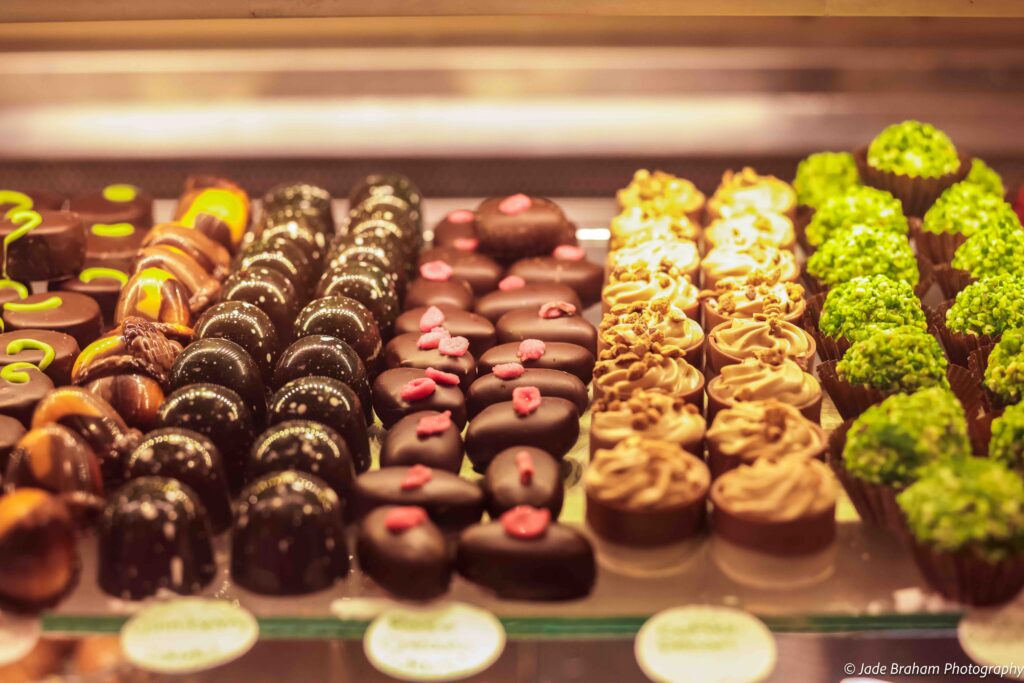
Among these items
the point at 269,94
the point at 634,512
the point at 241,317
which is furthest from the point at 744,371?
the point at 269,94

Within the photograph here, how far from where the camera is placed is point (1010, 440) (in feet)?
6.79

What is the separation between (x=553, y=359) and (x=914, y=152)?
1.23 m

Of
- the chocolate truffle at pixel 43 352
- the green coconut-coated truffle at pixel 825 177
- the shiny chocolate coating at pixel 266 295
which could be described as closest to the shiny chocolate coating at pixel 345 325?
the shiny chocolate coating at pixel 266 295

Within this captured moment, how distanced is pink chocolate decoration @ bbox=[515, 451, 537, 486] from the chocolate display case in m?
0.92

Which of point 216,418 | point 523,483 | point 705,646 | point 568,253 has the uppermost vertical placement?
point 568,253

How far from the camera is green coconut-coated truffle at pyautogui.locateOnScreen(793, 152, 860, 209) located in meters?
3.21

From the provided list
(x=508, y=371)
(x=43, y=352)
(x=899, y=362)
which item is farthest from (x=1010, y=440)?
(x=43, y=352)

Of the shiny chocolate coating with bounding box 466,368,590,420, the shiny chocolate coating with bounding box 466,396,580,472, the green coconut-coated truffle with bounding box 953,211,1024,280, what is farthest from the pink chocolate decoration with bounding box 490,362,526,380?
Answer: the green coconut-coated truffle with bounding box 953,211,1024,280

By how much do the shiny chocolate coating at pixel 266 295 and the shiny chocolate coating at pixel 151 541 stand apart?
77cm

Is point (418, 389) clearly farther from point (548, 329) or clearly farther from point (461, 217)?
point (461, 217)

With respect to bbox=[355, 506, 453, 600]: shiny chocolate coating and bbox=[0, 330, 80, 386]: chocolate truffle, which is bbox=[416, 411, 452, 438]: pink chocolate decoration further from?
bbox=[0, 330, 80, 386]: chocolate truffle

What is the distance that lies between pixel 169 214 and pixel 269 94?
44 centimetres

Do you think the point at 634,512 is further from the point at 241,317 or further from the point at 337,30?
the point at 337,30

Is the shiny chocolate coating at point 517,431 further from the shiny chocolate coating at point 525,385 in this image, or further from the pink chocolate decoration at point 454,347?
the pink chocolate decoration at point 454,347
